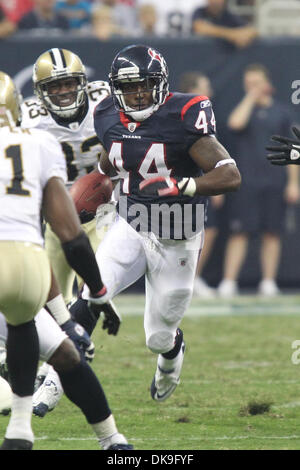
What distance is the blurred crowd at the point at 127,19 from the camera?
9.23 meters

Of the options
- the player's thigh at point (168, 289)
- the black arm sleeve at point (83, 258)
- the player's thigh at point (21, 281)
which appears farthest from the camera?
the player's thigh at point (168, 289)

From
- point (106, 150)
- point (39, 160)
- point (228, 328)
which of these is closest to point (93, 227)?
point (106, 150)

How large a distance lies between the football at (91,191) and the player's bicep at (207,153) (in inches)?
23.4

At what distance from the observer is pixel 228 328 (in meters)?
7.15

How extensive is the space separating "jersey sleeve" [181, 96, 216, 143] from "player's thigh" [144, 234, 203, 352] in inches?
21.2

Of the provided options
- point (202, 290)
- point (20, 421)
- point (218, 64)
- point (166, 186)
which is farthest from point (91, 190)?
point (218, 64)

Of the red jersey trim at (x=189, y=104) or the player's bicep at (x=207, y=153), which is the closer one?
the player's bicep at (x=207, y=153)

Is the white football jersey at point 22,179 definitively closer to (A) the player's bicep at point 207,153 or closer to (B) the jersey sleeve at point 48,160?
(B) the jersey sleeve at point 48,160

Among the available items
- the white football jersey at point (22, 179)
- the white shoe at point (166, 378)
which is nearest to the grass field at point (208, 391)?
the white shoe at point (166, 378)

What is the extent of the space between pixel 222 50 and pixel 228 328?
3349 millimetres

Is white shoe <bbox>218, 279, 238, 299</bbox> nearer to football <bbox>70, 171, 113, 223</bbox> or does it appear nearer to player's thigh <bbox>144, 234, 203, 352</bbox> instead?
football <bbox>70, 171, 113, 223</bbox>

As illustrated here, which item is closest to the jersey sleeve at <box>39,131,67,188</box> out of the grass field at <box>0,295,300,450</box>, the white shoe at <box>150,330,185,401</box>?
the grass field at <box>0,295,300,450</box>

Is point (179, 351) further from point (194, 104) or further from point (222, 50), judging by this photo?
point (222, 50)
